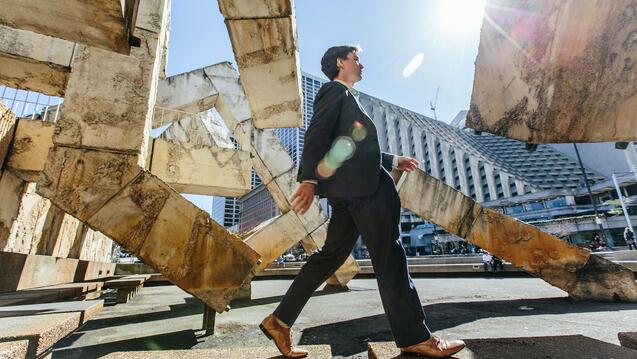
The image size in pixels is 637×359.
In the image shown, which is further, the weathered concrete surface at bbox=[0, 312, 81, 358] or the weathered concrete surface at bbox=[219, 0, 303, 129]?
the weathered concrete surface at bbox=[219, 0, 303, 129]

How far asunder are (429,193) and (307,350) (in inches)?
139

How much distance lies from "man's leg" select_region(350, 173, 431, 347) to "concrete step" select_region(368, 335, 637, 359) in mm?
152

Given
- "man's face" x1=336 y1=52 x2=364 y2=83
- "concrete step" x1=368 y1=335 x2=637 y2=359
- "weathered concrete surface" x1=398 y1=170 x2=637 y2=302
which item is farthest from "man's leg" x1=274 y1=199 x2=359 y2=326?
"weathered concrete surface" x1=398 y1=170 x2=637 y2=302

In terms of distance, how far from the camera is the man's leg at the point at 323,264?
5.70ft

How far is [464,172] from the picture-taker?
66.8 metres

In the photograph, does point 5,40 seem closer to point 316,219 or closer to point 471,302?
point 316,219

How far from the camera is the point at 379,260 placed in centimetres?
164

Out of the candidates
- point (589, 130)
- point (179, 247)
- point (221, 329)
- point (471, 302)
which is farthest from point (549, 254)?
point (179, 247)

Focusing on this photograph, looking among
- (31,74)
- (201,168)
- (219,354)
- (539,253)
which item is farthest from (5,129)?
(539,253)

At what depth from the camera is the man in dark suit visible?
1538 millimetres

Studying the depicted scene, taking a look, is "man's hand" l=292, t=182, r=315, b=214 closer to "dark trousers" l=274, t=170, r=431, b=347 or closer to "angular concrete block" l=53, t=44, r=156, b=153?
"dark trousers" l=274, t=170, r=431, b=347

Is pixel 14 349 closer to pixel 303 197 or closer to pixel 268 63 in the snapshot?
pixel 303 197

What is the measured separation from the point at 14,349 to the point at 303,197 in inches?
52.2

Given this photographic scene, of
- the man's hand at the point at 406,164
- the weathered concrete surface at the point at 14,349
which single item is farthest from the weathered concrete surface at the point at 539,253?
the weathered concrete surface at the point at 14,349
